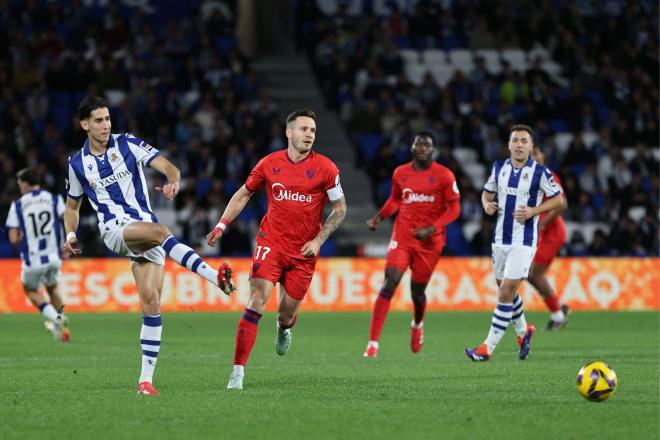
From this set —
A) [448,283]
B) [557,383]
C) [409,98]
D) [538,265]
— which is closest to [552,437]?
[557,383]

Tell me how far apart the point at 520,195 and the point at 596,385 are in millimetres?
4223

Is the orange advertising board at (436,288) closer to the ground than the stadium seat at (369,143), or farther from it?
closer to the ground

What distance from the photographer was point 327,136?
27.9 m

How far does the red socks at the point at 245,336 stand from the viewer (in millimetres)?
9266

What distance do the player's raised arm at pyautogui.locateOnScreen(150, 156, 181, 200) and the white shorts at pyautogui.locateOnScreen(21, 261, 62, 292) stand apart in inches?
309

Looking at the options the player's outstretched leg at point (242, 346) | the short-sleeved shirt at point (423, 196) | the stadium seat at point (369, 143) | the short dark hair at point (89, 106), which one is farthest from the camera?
the stadium seat at point (369, 143)

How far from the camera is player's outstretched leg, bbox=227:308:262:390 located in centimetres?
926

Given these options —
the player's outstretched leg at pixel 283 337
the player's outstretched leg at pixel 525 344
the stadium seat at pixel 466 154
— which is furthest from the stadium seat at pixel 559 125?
the player's outstretched leg at pixel 283 337

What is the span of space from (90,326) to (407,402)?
1065 centimetres

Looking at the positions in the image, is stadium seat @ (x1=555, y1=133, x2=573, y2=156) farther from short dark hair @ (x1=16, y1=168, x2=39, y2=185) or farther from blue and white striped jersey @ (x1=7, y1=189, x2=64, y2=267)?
short dark hair @ (x1=16, y1=168, x2=39, y2=185)

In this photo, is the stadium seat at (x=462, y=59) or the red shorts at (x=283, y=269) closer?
the red shorts at (x=283, y=269)

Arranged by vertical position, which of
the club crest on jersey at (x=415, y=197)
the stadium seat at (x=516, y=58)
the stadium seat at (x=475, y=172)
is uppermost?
the stadium seat at (x=516, y=58)

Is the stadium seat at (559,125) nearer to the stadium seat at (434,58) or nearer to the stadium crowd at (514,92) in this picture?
the stadium crowd at (514,92)

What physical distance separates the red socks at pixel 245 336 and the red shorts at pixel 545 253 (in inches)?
328
